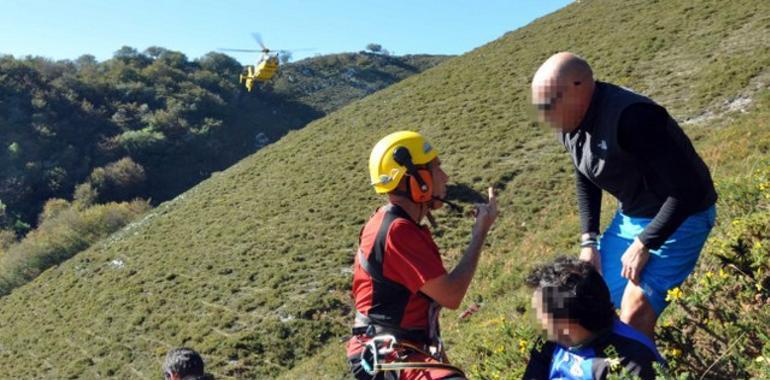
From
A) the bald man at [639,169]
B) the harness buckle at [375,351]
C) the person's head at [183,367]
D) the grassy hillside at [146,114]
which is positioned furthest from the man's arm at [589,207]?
the grassy hillside at [146,114]

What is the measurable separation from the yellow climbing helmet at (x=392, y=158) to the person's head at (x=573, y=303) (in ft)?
2.48

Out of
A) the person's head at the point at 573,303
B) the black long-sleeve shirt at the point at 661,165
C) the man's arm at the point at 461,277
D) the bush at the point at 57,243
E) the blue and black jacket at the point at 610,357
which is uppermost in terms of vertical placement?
the black long-sleeve shirt at the point at 661,165

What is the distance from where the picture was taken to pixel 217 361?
1577 centimetres

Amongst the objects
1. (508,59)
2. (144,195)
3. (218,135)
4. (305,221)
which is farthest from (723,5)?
(218,135)

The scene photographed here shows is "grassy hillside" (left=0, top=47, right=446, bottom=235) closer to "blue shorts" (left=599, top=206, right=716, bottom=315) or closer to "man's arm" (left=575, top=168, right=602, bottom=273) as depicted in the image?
"man's arm" (left=575, top=168, right=602, bottom=273)

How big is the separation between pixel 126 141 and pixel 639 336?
87.7 m

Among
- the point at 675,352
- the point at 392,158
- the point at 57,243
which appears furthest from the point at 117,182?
the point at 675,352

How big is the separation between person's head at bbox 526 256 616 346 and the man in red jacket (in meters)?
0.34

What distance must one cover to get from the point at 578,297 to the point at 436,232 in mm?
16336

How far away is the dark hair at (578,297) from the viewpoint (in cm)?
272

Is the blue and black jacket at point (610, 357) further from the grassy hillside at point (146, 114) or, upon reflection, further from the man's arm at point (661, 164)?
the grassy hillside at point (146, 114)

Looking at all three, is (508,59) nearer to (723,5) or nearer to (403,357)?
(723,5)

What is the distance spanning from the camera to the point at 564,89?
2.87 m

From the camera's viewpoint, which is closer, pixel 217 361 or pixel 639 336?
pixel 639 336
